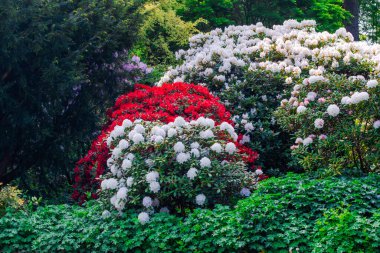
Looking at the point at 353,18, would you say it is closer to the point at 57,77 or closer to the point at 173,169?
the point at 57,77

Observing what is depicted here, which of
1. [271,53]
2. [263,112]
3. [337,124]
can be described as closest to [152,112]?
[263,112]

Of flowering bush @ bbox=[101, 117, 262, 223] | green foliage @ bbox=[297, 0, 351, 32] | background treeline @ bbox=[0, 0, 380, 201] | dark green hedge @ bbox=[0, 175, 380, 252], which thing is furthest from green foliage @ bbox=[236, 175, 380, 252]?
green foliage @ bbox=[297, 0, 351, 32]

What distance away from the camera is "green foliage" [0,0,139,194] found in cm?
698

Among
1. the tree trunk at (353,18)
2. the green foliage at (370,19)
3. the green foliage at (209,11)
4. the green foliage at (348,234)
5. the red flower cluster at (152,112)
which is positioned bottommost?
the green foliage at (348,234)

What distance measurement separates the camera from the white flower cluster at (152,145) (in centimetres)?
555

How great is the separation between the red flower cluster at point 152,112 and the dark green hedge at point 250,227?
3.69ft

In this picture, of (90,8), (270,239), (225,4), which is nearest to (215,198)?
(270,239)

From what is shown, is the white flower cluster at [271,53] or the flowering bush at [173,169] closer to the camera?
the flowering bush at [173,169]

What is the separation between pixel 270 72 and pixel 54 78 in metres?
3.27

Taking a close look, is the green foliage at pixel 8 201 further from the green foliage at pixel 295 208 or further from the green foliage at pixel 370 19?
the green foliage at pixel 370 19

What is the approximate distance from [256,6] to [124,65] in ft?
28.3

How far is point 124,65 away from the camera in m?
8.77

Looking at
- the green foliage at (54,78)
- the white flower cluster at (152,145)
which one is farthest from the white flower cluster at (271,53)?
the white flower cluster at (152,145)

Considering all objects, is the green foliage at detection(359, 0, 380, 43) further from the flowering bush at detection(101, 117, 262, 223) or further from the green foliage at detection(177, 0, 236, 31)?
the flowering bush at detection(101, 117, 262, 223)
